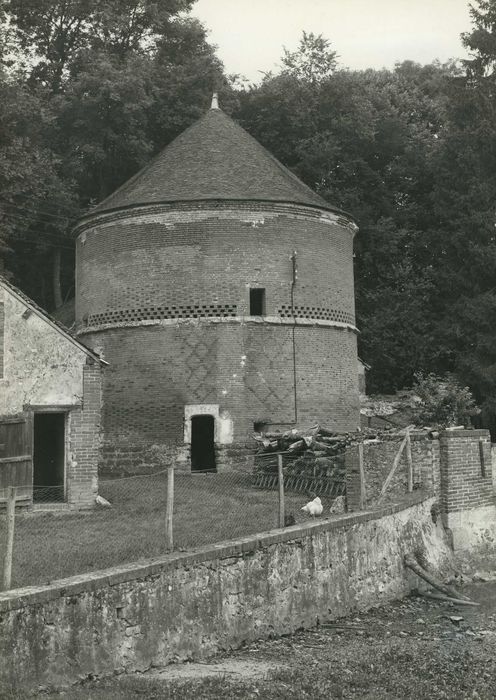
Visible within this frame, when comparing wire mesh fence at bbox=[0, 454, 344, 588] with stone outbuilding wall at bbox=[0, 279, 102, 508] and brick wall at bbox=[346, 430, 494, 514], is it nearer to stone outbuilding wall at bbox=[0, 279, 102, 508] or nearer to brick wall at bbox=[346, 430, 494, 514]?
stone outbuilding wall at bbox=[0, 279, 102, 508]

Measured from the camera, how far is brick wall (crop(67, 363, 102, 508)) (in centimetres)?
1803

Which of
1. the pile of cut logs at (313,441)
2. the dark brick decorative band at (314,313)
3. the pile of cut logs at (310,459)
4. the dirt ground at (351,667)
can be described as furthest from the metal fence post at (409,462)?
the dark brick decorative band at (314,313)

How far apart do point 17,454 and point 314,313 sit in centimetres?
1083

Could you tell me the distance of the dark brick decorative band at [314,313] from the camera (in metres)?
25.2

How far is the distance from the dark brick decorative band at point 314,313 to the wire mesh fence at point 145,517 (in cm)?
450

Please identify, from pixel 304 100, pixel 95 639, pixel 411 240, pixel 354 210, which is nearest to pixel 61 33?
pixel 304 100

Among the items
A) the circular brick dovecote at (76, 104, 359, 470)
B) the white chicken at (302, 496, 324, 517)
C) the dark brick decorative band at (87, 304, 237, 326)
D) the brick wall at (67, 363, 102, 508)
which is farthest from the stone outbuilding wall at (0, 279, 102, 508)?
the dark brick decorative band at (87, 304, 237, 326)

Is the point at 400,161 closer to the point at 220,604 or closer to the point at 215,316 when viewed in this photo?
the point at 215,316

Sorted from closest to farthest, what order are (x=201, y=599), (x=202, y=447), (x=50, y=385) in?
1. (x=201, y=599)
2. (x=50, y=385)
3. (x=202, y=447)

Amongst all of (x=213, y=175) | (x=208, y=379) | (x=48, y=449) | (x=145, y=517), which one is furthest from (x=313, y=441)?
(x=213, y=175)

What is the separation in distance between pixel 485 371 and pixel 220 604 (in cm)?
2303

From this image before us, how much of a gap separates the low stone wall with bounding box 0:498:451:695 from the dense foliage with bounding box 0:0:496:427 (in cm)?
1951

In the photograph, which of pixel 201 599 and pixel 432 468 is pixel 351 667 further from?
pixel 432 468

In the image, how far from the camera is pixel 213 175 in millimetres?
26469
